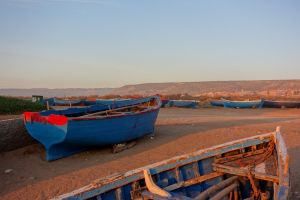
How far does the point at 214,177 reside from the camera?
5836 millimetres

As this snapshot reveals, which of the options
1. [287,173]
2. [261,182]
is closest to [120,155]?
[261,182]

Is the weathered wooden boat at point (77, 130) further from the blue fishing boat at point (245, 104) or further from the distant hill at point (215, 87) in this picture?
the distant hill at point (215, 87)

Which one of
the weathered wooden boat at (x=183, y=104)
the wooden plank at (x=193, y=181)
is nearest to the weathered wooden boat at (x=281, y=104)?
the weathered wooden boat at (x=183, y=104)

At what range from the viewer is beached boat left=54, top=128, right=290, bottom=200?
14.9 ft

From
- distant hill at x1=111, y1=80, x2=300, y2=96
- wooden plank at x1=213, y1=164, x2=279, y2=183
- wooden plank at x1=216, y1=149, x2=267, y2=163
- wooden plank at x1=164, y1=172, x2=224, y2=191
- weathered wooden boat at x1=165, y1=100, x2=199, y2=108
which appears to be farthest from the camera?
distant hill at x1=111, y1=80, x2=300, y2=96

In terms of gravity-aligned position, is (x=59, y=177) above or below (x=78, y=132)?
below

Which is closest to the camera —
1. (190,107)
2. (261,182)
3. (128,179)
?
(128,179)

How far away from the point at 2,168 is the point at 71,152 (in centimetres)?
192

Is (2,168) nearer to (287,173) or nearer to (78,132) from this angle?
(78,132)

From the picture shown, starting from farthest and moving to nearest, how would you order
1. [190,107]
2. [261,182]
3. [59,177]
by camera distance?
[190,107], [59,177], [261,182]

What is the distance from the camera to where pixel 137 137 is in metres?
11.2

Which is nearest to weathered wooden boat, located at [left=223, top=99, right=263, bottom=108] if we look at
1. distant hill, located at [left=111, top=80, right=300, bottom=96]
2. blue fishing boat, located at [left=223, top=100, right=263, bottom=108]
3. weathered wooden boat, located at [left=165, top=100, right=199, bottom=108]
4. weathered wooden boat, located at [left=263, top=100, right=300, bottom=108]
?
blue fishing boat, located at [left=223, top=100, right=263, bottom=108]

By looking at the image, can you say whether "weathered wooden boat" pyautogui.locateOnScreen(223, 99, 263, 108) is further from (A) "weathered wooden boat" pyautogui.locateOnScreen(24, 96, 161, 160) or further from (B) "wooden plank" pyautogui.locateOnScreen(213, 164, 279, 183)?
(B) "wooden plank" pyautogui.locateOnScreen(213, 164, 279, 183)

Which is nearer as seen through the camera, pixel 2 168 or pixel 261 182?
pixel 261 182
